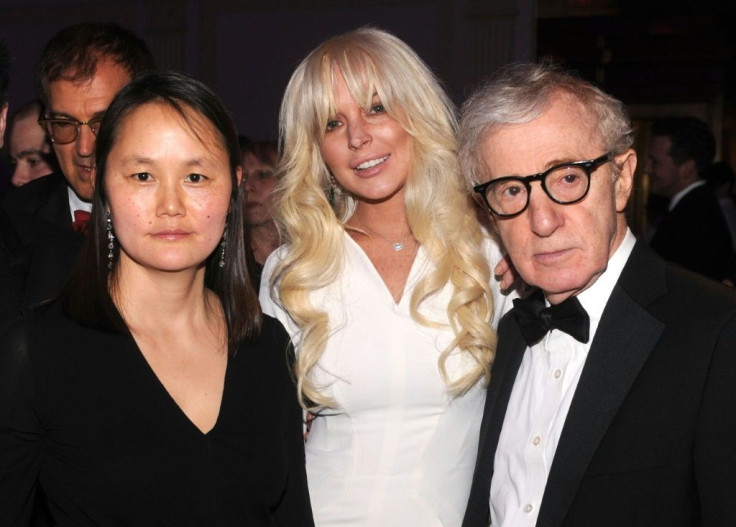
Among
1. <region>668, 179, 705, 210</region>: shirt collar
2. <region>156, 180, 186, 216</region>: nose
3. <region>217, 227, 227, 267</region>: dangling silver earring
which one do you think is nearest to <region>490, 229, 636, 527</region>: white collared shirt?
<region>217, 227, 227, 267</region>: dangling silver earring

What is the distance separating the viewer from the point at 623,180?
2.00m

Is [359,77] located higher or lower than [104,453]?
higher

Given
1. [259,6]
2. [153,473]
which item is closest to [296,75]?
[153,473]

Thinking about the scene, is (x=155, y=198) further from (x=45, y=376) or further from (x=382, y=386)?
(x=382, y=386)

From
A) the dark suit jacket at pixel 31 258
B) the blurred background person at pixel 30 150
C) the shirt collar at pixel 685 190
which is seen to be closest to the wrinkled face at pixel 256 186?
the blurred background person at pixel 30 150

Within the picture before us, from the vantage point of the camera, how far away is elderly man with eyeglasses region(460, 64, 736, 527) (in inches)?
66.2

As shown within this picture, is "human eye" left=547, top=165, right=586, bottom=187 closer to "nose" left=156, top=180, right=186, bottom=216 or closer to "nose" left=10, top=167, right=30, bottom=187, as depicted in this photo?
"nose" left=156, top=180, right=186, bottom=216

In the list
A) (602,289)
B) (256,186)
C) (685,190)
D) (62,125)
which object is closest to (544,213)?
(602,289)

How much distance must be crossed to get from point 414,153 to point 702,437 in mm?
1405

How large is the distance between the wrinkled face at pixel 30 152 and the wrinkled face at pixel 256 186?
0.98 m

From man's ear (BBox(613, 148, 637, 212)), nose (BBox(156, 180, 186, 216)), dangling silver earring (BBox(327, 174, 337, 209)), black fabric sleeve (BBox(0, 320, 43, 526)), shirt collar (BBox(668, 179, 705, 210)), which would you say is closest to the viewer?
black fabric sleeve (BBox(0, 320, 43, 526))

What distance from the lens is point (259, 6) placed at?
8.88 metres

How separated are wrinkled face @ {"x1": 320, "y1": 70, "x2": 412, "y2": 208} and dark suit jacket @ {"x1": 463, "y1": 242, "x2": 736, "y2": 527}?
0.96m

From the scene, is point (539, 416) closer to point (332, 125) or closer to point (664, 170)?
point (332, 125)
